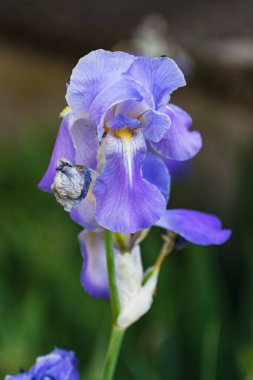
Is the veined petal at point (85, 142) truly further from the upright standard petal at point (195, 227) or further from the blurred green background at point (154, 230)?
the blurred green background at point (154, 230)

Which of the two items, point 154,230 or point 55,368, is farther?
point 154,230

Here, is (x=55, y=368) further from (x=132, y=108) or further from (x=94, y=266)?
(x=132, y=108)

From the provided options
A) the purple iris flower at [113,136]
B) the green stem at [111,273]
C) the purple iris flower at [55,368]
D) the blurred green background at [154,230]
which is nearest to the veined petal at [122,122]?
the purple iris flower at [113,136]

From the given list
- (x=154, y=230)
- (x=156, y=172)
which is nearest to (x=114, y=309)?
(x=156, y=172)

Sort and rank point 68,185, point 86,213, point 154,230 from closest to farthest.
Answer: point 68,185 → point 86,213 → point 154,230

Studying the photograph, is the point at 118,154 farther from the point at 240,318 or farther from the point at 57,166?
the point at 240,318

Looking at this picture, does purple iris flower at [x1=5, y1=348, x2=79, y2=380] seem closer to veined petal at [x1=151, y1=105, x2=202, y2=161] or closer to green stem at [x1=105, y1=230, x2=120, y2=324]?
green stem at [x1=105, y1=230, x2=120, y2=324]
